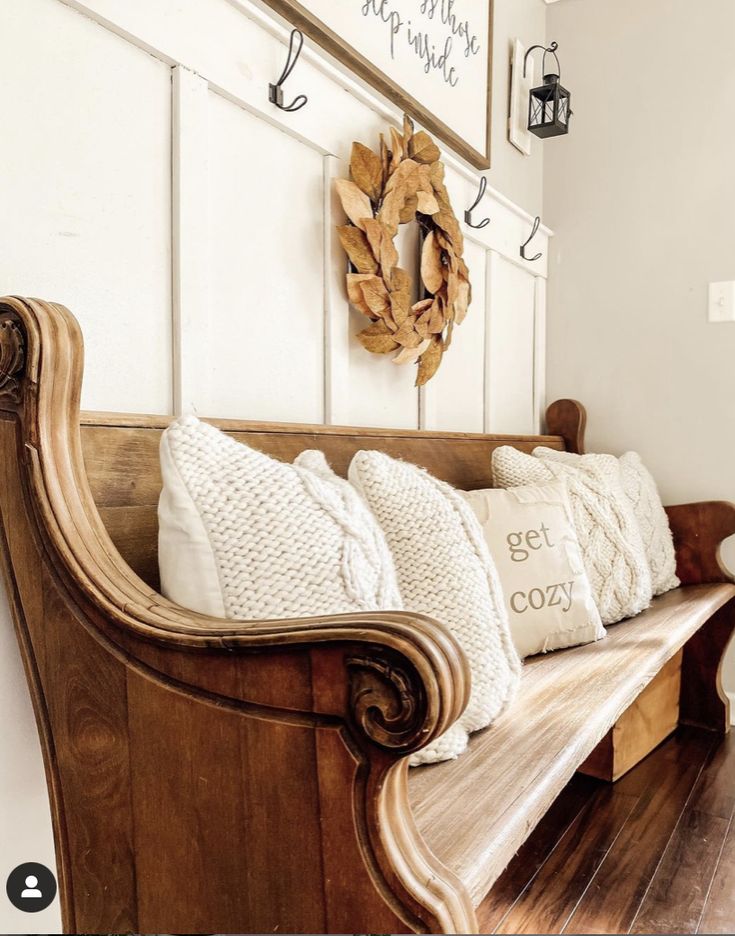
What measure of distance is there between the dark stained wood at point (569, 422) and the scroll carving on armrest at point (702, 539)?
390 millimetres

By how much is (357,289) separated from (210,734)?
3.18 ft

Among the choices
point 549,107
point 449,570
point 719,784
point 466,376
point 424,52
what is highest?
point 549,107

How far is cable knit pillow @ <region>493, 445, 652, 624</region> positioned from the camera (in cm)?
162

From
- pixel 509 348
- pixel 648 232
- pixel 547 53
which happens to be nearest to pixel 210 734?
pixel 509 348

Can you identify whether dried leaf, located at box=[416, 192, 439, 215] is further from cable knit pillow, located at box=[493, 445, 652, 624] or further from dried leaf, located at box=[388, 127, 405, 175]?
cable knit pillow, located at box=[493, 445, 652, 624]

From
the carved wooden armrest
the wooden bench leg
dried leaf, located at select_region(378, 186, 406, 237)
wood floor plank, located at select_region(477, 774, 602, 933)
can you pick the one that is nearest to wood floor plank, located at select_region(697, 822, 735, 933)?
wood floor plank, located at select_region(477, 774, 602, 933)

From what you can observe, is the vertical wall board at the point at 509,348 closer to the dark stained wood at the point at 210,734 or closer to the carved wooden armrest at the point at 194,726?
the dark stained wood at the point at 210,734

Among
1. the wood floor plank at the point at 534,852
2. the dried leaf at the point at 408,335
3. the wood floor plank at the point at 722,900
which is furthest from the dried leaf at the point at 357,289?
the wood floor plank at the point at 722,900

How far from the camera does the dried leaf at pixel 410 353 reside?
5.17ft

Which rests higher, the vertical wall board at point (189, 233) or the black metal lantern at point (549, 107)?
the black metal lantern at point (549, 107)

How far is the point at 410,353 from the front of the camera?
5.23 ft

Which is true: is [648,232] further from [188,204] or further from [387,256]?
[188,204]

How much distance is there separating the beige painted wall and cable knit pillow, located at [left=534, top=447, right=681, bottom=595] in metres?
0.29

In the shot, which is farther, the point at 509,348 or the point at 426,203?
the point at 509,348
